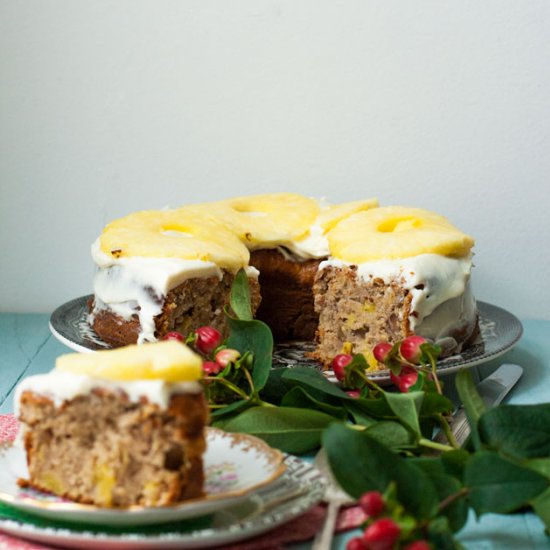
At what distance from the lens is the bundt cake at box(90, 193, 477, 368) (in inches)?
103

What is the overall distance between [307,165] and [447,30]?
0.62 m

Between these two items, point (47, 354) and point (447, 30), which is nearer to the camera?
point (47, 354)

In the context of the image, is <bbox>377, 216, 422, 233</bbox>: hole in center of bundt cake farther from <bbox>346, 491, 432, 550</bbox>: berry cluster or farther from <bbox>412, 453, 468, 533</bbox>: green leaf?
<bbox>346, 491, 432, 550</bbox>: berry cluster

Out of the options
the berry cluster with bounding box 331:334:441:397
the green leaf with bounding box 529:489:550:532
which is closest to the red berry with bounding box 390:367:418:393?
the berry cluster with bounding box 331:334:441:397

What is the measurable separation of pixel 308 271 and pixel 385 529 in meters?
1.65

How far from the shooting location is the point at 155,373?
1.53m

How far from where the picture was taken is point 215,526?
156cm

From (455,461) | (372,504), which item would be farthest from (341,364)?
(372,504)

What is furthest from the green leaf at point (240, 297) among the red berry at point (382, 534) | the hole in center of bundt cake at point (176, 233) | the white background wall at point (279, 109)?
the white background wall at point (279, 109)

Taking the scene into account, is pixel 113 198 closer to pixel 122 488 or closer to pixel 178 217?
pixel 178 217

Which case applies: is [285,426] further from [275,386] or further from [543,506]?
[543,506]

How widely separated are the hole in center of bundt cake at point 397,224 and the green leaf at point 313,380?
2.77ft

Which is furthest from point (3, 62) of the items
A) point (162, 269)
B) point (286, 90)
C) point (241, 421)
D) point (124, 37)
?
point (241, 421)

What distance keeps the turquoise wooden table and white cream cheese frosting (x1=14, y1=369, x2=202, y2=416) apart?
0.33 meters
